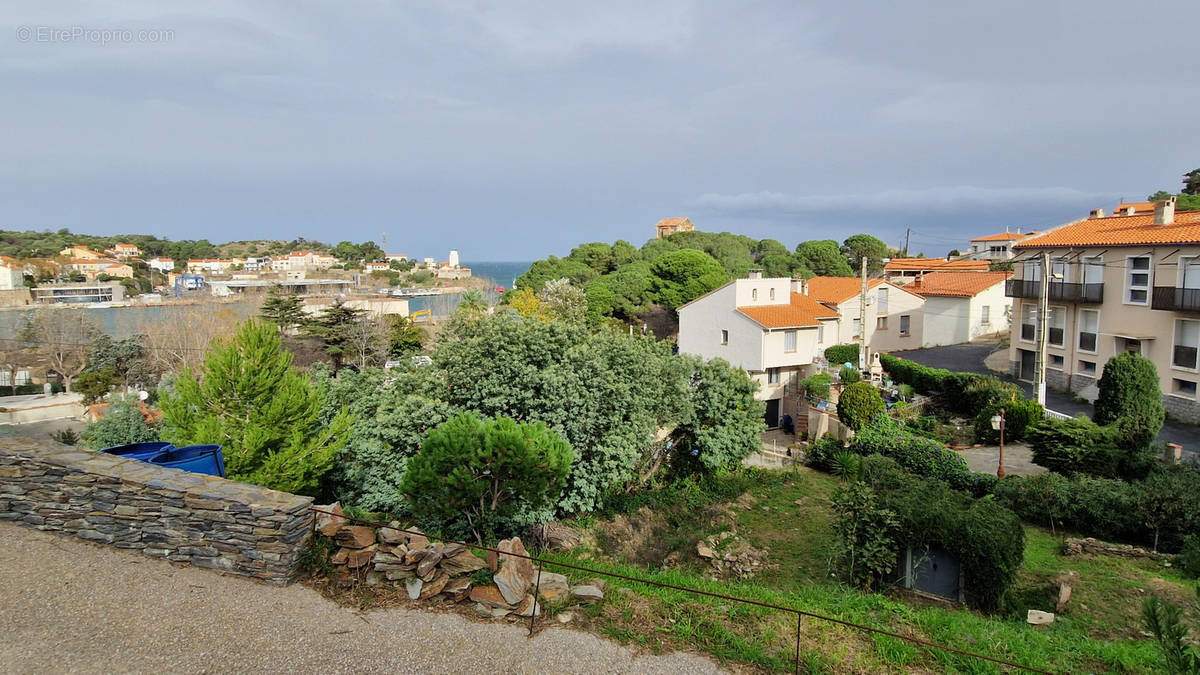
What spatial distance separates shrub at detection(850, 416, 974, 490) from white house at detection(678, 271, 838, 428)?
7480 mm

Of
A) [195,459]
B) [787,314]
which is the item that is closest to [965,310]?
[787,314]

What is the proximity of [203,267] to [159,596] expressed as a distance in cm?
13787

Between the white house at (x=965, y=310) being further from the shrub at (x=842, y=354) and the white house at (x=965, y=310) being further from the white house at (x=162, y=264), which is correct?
the white house at (x=162, y=264)

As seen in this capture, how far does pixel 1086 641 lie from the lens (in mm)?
7043

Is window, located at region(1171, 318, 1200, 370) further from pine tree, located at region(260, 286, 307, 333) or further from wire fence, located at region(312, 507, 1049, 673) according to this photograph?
pine tree, located at region(260, 286, 307, 333)

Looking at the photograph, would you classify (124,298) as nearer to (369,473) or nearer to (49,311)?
(49,311)

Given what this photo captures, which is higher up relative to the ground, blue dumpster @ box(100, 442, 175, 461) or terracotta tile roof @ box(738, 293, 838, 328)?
terracotta tile roof @ box(738, 293, 838, 328)

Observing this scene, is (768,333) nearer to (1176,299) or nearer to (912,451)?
(912,451)

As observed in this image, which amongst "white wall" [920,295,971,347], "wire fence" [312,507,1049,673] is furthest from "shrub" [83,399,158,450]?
"white wall" [920,295,971,347]

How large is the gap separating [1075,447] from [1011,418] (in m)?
3.78

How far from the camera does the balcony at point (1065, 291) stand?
79.6 ft

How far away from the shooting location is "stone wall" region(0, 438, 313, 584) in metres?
6.17

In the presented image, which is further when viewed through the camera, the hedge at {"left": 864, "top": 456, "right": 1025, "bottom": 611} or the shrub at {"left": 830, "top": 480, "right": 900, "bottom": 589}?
the shrub at {"left": 830, "top": 480, "right": 900, "bottom": 589}

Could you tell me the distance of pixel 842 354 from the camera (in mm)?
32438
